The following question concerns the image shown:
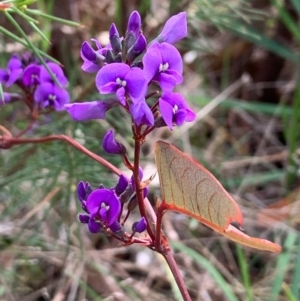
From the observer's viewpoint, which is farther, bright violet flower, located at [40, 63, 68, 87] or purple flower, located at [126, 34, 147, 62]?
bright violet flower, located at [40, 63, 68, 87]

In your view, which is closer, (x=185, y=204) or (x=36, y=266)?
(x=185, y=204)

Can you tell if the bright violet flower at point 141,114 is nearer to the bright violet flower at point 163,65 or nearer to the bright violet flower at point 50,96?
the bright violet flower at point 163,65

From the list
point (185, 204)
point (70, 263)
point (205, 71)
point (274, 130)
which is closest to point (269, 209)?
point (274, 130)

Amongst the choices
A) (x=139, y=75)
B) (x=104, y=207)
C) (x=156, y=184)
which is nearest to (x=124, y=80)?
(x=139, y=75)

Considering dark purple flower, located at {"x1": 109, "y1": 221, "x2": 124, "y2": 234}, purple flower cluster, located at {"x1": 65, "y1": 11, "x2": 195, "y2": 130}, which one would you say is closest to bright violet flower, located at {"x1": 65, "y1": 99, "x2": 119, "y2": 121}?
purple flower cluster, located at {"x1": 65, "y1": 11, "x2": 195, "y2": 130}

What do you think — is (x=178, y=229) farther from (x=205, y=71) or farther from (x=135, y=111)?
(x=135, y=111)

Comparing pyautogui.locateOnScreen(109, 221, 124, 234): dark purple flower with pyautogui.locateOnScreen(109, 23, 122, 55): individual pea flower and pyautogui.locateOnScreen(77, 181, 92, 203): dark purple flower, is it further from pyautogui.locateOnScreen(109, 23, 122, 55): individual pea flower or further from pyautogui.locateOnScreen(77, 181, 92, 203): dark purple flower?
pyautogui.locateOnScreen(109, 23, 122, 55): individual pea flower

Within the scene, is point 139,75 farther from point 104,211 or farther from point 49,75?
point 49,75
